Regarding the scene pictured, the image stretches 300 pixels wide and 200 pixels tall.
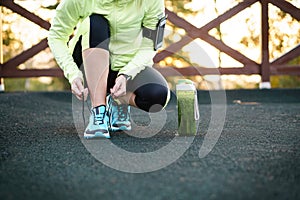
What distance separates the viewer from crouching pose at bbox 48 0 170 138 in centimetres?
223

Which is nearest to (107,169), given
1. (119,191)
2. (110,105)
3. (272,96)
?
(119,191)

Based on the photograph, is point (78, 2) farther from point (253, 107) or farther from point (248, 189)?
point (253, 107)

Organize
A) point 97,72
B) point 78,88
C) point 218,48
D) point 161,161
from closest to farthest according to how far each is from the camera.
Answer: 1. point 161,161
2. point 78,88
3. point 97,72
4. point 218,48

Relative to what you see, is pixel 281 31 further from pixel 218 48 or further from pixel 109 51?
pixel 109 51

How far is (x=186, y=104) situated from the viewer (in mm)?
2209

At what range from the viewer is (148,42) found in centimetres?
244

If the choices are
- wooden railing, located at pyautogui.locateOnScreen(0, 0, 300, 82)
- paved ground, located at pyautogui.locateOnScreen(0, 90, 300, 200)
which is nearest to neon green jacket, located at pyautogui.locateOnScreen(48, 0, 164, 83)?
paved ground, located at pyautogui.locateOnScreen(0, 90, 300, 200)

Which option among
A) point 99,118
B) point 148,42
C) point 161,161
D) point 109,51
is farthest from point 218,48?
point 161,161

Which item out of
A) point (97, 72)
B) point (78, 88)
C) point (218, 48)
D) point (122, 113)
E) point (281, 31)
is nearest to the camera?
point (78, 88)

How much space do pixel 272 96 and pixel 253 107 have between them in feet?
2.22

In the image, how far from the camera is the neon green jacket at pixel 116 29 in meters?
2.29

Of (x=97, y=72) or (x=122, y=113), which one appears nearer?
(x=97, y=72)

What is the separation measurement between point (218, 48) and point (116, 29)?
7.81 feet

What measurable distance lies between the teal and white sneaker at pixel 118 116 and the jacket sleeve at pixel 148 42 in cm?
27
